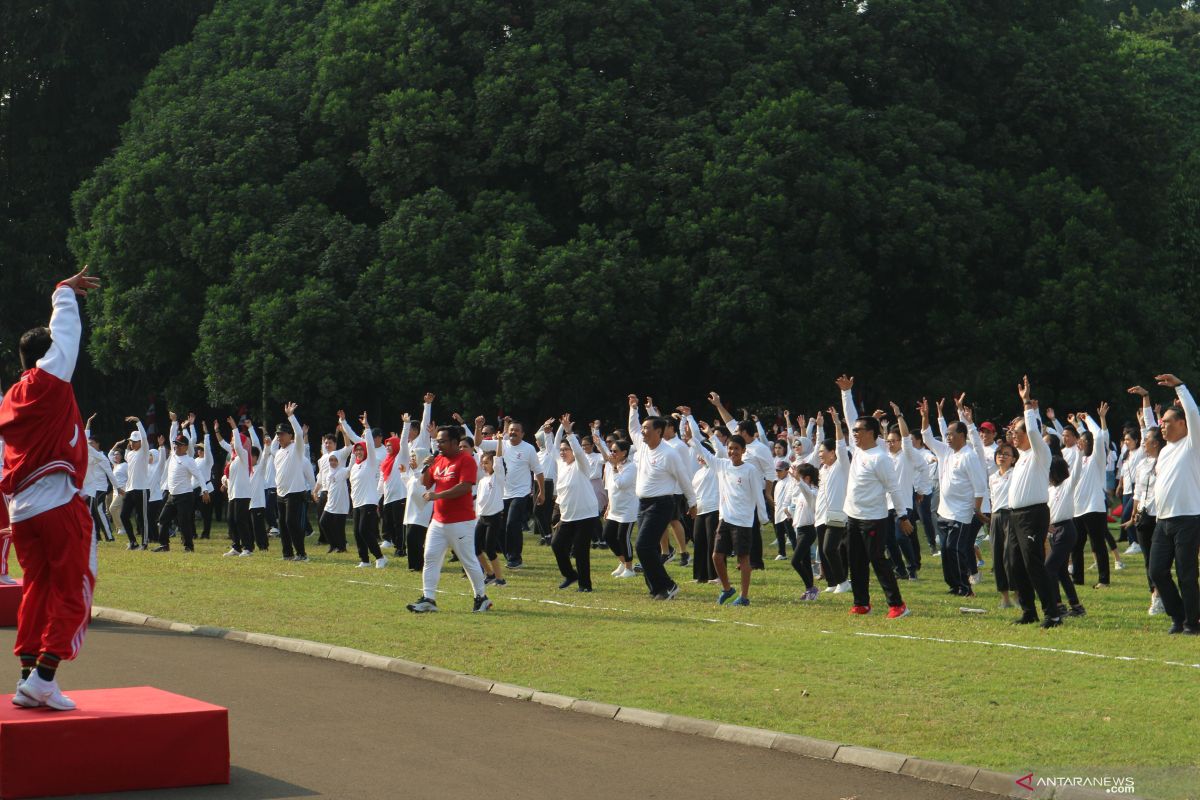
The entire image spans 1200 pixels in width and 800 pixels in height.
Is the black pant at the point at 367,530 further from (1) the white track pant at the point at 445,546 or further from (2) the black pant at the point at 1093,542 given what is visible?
(2) the black pant at the point at 1093,542

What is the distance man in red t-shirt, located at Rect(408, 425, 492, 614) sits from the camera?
15445mm

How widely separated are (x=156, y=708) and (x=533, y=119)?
25203 millimetres

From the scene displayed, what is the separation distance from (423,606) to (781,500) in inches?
290

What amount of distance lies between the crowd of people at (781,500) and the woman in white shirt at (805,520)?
3cm

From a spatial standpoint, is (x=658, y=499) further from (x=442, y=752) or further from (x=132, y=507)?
(x=132, y=507)

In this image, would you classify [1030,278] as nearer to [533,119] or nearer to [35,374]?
[533,119]

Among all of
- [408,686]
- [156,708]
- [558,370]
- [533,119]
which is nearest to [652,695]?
[408,686]

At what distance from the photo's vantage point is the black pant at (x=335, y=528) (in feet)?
79.8

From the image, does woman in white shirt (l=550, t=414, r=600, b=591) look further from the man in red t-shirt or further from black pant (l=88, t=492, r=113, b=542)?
black pant (l=88, t=492, r=113, b=542)

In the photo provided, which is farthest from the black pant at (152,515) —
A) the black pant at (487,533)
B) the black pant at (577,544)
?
the black pant at (577,544)

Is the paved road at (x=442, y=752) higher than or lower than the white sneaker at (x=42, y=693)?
lower

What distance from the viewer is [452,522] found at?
15.4 m

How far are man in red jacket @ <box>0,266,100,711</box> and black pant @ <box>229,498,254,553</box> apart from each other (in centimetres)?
1629

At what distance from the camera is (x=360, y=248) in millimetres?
32312
